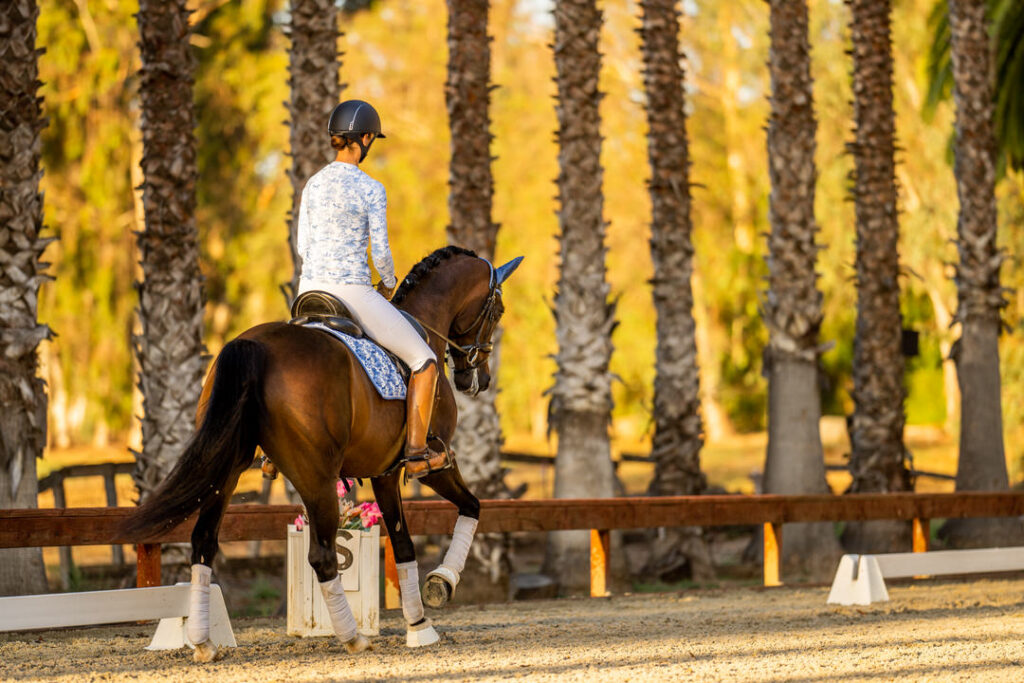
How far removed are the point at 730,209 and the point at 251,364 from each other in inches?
1374

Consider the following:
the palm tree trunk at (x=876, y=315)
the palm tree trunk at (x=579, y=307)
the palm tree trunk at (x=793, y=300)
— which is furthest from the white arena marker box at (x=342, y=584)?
the palm tree trunk at (x=876, y=315)

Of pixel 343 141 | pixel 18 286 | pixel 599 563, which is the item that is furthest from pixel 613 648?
pixel 18 286

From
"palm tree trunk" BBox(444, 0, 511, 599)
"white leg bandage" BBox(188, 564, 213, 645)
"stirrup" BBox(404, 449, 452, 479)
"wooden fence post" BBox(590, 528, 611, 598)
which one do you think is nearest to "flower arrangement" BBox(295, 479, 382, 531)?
"stirrup" BBox(404, 449, 452, 479)

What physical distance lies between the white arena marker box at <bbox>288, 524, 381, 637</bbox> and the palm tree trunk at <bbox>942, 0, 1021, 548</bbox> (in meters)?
9.79

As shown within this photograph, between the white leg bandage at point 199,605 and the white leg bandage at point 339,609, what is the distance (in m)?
0.64

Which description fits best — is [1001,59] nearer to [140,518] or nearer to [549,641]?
[549,641]

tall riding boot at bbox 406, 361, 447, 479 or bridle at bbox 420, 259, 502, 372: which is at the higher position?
bridle at bbox 420, 259, 502, 372

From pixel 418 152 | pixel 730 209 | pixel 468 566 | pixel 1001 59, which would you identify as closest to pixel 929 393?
pixel 730 209

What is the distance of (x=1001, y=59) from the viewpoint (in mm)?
21078

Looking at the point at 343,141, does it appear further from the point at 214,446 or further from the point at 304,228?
the point at 214,446

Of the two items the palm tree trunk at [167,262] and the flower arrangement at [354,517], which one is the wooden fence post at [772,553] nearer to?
the flower arrangement at [354,517]

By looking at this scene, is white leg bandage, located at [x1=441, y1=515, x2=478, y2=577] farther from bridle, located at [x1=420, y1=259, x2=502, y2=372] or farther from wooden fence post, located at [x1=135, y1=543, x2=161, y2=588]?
wooden fence post, located at [x1=135, y1=543, x2=161, y2=588]

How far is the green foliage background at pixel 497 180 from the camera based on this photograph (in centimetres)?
3278

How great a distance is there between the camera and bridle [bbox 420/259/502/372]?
27.3ft
